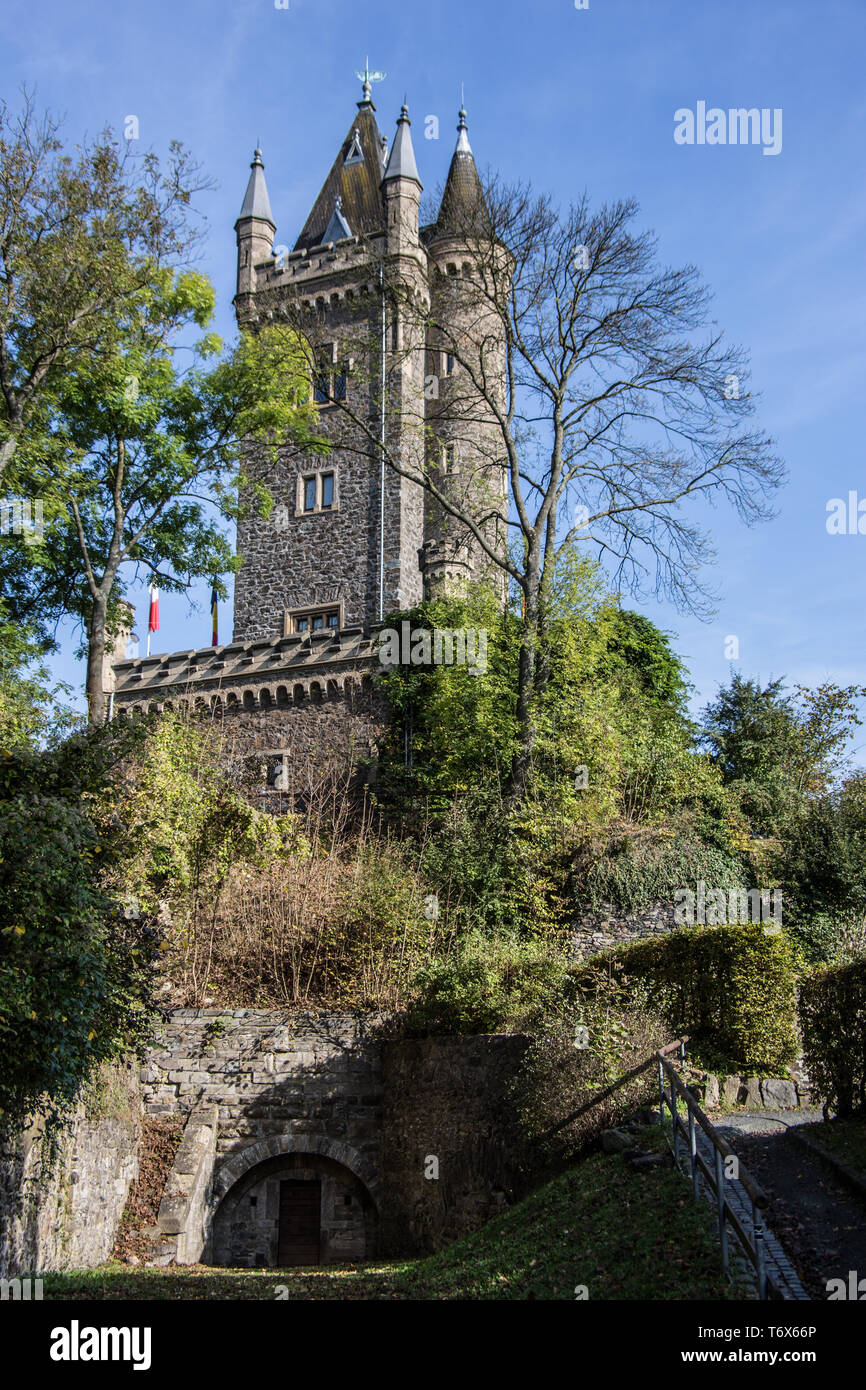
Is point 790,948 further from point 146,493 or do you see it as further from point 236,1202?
point 146,493

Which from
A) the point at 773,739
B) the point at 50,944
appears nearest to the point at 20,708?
the point at 50,944

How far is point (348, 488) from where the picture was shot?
31.8 meters

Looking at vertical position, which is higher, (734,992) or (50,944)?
(50,944)

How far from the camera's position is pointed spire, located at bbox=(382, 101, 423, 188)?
33406 mm

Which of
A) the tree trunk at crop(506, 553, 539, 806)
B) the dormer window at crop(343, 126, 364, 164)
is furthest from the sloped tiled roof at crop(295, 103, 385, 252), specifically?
the tree trunk at crop(506, 553, 539, 806)

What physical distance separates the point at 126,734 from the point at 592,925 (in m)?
9.60

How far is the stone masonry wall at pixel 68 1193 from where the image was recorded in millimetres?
11227

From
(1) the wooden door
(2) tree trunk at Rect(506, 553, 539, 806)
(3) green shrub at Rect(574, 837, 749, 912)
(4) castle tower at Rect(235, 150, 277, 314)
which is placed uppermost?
(4) castle tower at Rect(235, 150, 277, 314)

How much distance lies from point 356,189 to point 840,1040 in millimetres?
32708

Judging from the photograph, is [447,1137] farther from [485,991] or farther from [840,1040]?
[840,1040]

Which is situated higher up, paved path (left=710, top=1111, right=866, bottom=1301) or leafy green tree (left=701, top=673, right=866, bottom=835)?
leafy green tree (left=701, top=673, right=866, bottom=835)

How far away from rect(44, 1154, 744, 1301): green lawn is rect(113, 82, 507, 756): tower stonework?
556 inches

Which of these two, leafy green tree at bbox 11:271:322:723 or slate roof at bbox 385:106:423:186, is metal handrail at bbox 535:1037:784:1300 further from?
slate roof at bbox 385:106:423:186

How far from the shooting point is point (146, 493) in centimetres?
2155
